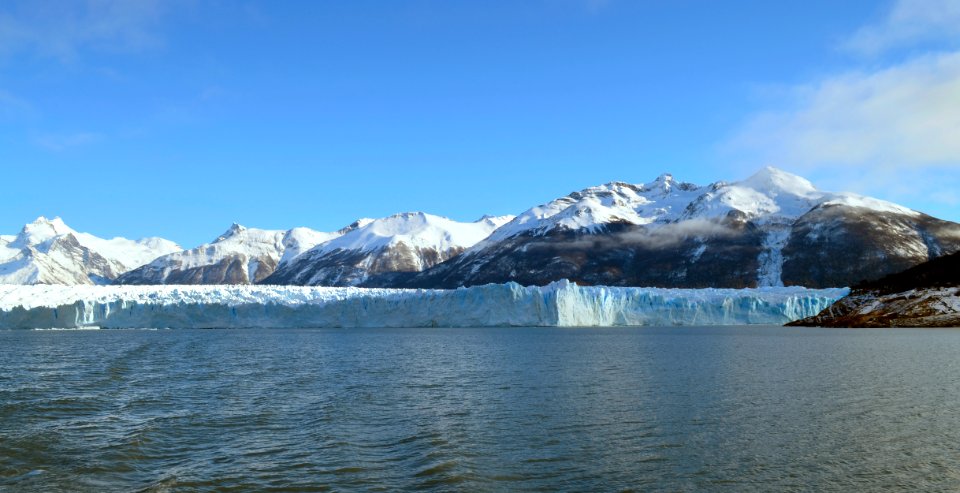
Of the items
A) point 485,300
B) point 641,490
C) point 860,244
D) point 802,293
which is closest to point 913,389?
point 641,490

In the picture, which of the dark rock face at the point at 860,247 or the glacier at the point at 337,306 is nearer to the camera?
the glacier at the point at 337,306

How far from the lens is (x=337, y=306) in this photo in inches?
3465

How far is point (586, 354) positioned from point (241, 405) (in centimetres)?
2728

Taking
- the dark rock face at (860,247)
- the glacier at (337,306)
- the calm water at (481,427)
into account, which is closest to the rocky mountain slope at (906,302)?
the glacier at (337,306)

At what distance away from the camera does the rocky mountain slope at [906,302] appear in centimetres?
8369

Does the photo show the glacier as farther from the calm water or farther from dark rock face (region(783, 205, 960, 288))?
dark rock face (region(783, 205, 960, 288))

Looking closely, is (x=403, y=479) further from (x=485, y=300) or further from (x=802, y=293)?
(x=802, y=293)

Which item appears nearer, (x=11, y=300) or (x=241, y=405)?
(x=241, y=405)

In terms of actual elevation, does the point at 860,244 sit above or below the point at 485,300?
above

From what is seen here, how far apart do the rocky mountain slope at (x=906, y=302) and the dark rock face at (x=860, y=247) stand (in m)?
71.1

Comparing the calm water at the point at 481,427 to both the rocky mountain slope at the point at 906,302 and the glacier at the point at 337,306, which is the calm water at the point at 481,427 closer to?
the glacier at the point at 337,306

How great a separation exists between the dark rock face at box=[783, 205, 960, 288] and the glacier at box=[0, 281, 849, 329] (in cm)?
8637

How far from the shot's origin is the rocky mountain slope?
83688 millimetres

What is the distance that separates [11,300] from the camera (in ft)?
262
